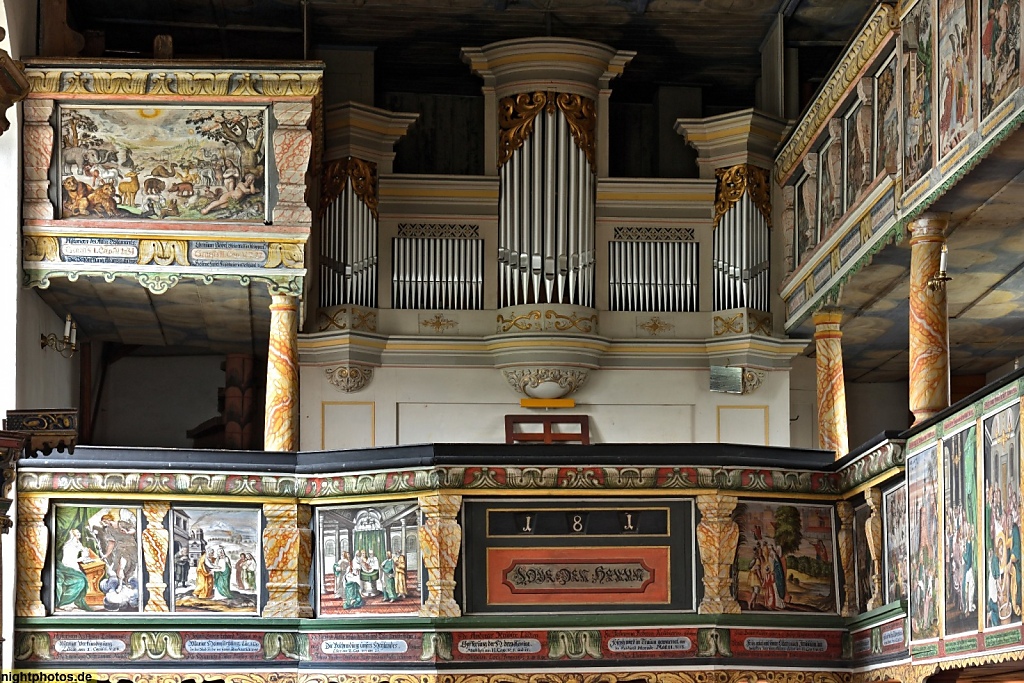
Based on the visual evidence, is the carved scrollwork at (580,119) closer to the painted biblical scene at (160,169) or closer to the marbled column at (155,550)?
the painted biblical scene at (160,169)

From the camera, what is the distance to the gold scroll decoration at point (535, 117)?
717 inches

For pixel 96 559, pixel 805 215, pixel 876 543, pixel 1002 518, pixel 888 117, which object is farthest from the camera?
pixel 805 215

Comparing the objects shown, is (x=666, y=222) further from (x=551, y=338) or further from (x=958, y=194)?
(x=958, y=194)

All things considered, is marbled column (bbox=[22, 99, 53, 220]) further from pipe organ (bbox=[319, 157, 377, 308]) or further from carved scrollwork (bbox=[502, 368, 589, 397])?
carved scrollwork (bbox=[502, 368, 589, 397])

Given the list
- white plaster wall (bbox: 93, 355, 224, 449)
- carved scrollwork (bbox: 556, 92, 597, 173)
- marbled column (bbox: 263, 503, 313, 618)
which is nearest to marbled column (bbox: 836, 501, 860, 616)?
marbled column (bbox: 263, 503, 313, 618)

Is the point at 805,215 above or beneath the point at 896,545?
above

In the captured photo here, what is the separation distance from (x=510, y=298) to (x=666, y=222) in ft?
6.51

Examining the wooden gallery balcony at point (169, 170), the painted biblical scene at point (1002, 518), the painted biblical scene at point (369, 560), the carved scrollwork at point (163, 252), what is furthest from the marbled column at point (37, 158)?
the painted biblical scene at point (1002, 518)

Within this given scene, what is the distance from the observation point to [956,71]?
12.7m

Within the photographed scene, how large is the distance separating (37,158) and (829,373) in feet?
26.7

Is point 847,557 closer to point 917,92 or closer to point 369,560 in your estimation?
point 917,92

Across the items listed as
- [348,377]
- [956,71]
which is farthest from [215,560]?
[956,71]

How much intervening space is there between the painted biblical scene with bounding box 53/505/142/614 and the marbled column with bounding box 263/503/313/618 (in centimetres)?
113

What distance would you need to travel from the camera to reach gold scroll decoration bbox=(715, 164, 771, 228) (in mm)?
18500
